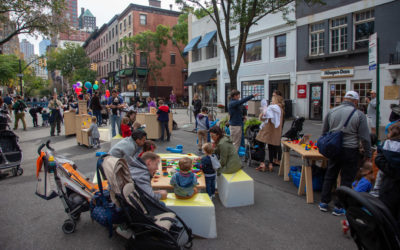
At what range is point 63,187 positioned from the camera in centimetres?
400

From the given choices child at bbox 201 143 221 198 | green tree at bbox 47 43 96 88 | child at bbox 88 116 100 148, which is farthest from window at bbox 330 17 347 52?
green tree at bbox 47 43 96 88

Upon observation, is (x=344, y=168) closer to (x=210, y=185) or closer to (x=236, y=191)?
(x=236, y=191)

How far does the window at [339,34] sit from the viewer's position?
51.8 ft

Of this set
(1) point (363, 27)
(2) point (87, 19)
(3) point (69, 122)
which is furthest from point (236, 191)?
(2) point (87, 19)

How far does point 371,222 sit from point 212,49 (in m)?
27.2

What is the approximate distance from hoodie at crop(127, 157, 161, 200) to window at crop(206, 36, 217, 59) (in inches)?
987

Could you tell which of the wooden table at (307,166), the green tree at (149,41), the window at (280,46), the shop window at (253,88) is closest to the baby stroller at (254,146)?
the wooden table at (307,166)

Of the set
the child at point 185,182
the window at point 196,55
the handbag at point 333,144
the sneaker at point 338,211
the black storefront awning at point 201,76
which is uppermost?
the window at point 196,55

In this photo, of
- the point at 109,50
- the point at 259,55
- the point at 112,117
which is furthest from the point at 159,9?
the point at 112,117

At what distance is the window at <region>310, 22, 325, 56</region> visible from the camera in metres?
16.8

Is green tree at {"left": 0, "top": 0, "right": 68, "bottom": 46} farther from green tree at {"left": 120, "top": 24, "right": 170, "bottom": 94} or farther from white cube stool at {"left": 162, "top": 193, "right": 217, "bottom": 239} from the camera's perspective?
green tree at {"left": 120, "top": 24, "right": 170, "bottom": 94}

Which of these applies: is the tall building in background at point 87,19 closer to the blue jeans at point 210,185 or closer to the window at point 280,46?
the window at point 280,46

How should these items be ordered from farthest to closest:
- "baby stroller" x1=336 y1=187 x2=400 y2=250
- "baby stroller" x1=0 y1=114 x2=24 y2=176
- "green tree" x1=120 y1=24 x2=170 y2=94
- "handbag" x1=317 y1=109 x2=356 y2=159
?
"green tree" x1=120 y1=24 x2=170 y2=94 < "baby stroller" x1=0 y1=114 x2=24 y2=176 < "handbag" x1=317 y1=109 x2=356 y2=159 < "baby stroller" x1=336 y1=187 x2=400 y2=250

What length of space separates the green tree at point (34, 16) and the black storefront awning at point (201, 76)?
44.8ft
